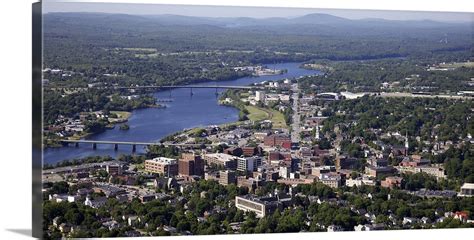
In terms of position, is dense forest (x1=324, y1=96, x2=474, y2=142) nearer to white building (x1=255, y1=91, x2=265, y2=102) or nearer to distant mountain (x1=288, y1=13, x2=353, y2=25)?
white building (x1=255, y1=91, x2=265, y2=102)

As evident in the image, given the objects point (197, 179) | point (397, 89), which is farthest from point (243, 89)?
point (397, 89)

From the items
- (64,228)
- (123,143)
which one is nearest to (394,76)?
(123,143)

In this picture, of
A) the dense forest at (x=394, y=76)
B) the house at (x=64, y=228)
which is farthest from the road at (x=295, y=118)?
the house at (x=64, y=228)

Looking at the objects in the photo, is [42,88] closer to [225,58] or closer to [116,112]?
[116,112]

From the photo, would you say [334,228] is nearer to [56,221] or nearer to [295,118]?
[295,118]

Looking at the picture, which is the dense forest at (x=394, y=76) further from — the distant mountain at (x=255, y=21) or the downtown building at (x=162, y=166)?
the downtown building at (x=162, y=166)

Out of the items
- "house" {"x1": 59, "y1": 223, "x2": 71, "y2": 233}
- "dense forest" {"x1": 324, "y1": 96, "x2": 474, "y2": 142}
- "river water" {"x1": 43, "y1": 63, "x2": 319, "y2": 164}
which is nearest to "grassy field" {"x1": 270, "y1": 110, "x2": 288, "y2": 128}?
"river water" {"x1": 43, "y1": 63, "x2": 319, "y2": 164}
